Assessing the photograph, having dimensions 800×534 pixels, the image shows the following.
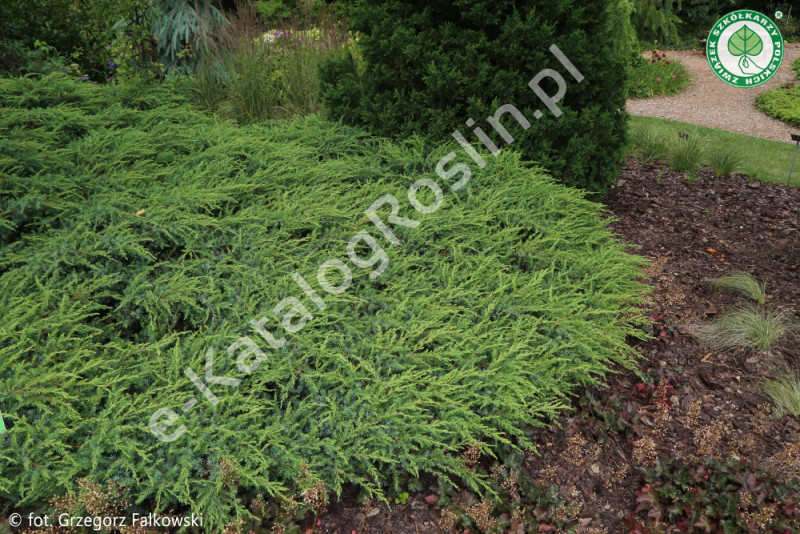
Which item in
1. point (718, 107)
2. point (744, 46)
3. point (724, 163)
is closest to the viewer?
point (724, 163)

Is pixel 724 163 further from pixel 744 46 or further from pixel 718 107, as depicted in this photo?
pixel 744 46

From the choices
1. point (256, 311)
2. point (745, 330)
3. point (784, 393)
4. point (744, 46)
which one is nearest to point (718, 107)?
point (744, 46)

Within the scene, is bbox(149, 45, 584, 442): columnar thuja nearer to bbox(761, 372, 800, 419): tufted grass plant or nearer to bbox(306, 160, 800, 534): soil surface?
bbox(306, 160, 800, 534): soil surface

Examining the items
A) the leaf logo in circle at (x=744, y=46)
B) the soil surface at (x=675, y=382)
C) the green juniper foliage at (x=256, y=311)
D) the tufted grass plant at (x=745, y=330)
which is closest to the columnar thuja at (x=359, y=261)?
the green juniper foliage at (x=256, y=311)

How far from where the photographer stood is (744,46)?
11.2m

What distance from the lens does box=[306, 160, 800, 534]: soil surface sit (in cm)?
243

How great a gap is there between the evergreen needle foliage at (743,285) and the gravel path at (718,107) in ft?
20.5

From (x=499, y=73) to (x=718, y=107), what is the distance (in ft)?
27.9

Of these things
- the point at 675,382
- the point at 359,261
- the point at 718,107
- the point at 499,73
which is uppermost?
the point at 499,73

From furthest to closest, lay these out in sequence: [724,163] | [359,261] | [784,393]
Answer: [724,163], [359,261], [784,393]

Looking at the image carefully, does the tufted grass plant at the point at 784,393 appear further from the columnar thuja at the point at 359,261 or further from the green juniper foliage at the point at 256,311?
the columnar thuja at the point at 359,261

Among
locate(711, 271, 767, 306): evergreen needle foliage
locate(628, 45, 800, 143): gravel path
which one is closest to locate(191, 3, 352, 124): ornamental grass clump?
locate(711, 271, 767, 306): evergreen needle foliage

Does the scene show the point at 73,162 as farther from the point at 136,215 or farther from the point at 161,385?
the point at 161,385

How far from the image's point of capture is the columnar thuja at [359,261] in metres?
2.40
